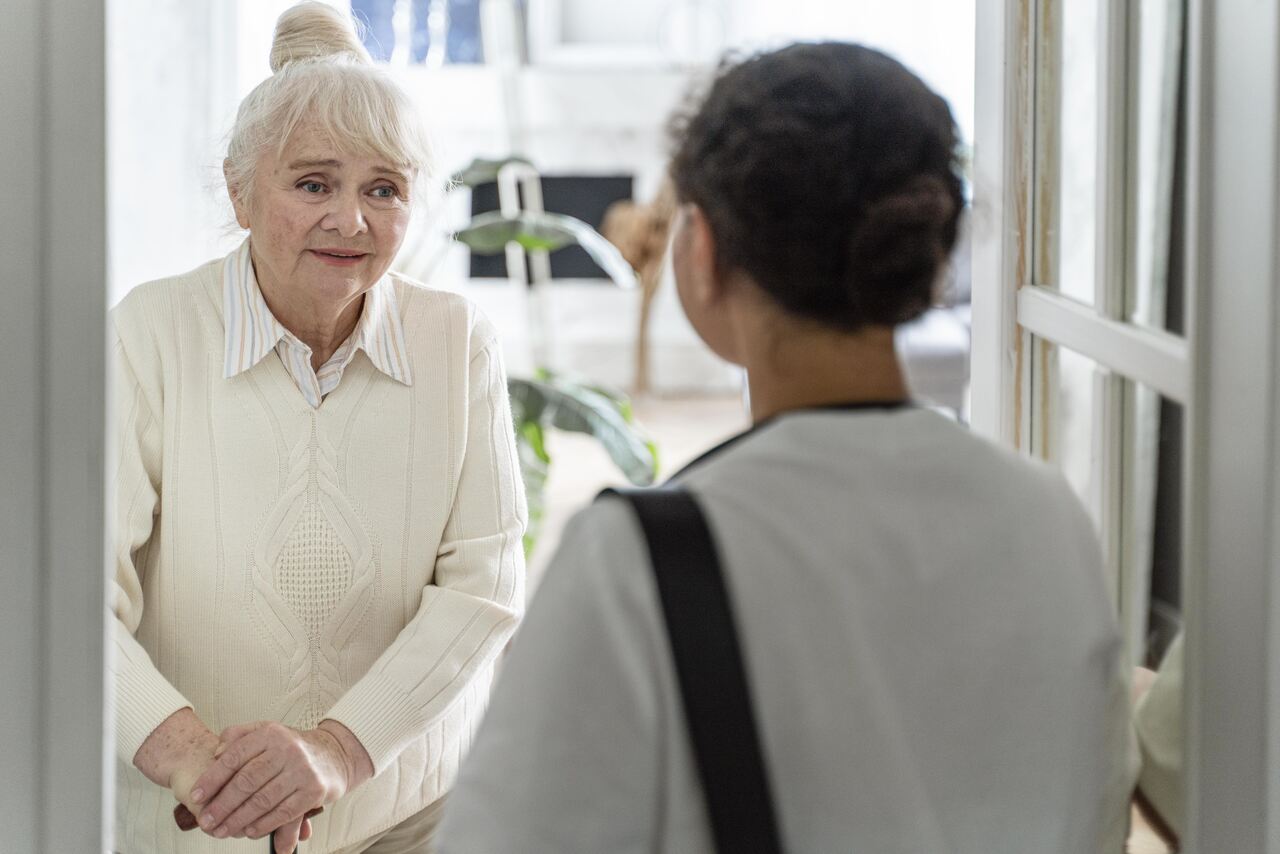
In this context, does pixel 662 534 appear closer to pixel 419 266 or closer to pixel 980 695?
pixel 980 695

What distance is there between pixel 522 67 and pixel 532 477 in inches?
162

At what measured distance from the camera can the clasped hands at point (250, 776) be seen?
123cm

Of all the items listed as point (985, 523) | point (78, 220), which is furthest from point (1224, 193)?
point (78, 220)

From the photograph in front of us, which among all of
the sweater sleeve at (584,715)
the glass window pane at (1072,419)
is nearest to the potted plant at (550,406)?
the glass window pane at (1072,419)

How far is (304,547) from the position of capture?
4.42 feet

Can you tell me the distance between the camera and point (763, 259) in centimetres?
78

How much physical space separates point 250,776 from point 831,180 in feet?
2.65

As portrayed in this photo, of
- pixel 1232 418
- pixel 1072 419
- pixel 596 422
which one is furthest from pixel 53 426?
pixel 596 422

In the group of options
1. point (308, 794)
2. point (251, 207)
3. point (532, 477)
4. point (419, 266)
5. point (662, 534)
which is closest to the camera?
point (662, 534)

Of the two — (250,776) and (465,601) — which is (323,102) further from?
(250,776)

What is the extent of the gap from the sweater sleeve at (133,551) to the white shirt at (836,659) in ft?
1.99

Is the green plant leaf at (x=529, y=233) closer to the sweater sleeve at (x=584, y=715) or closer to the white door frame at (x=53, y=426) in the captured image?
the white door frame at (x=53, y=426)

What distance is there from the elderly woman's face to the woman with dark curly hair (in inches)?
23.5

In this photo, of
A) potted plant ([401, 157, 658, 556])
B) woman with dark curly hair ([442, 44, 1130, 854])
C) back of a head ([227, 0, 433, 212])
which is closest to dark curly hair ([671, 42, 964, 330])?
woman with dark curly hair ([442, 44, 1130, 854])
